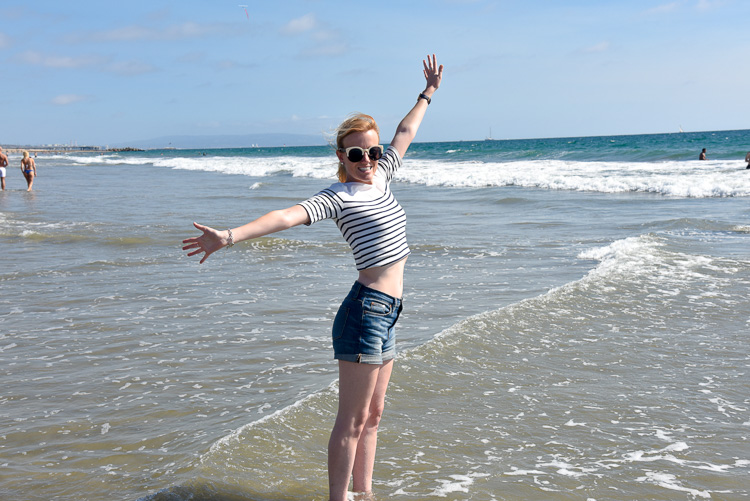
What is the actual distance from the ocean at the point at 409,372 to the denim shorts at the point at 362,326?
112cm

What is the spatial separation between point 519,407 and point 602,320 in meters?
2.60

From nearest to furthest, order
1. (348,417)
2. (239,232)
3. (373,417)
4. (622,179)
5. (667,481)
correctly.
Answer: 1. (239,232)
2. (348,417)
3. (373,417)
4. (667,481)
5. (622,179)

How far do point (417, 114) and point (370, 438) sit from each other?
6.68 feet

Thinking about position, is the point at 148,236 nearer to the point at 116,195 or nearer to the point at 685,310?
the point at 685,310

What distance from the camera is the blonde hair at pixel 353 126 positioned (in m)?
3.25

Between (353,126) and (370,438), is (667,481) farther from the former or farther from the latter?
(353,126)

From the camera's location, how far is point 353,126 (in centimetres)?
325

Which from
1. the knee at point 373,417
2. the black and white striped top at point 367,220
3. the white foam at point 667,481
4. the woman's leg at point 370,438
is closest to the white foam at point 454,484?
the woman's leg at point 370,438

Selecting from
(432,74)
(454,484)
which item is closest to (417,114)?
(432,74)

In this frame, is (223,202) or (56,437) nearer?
Answer: (56,437)

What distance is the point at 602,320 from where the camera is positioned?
7.05m

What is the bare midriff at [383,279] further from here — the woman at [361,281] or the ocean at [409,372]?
the ocean at [409,372]

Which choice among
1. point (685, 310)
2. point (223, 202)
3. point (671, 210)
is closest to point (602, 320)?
point (685, 310)

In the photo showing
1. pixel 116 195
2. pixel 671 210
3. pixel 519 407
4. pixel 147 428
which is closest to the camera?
pixel 147 428
